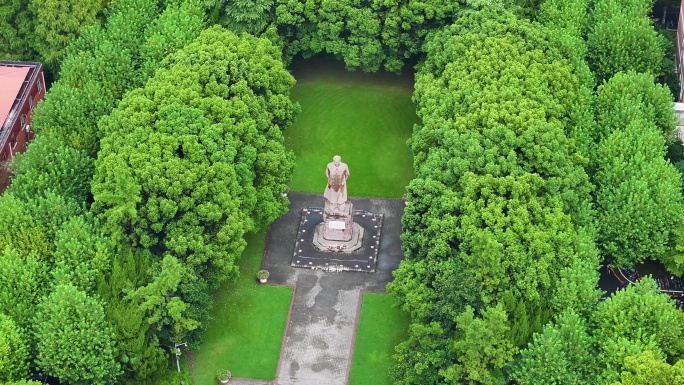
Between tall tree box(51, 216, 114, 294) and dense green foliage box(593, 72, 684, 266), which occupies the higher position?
dense green foliage box(593, 72, 684, 266)

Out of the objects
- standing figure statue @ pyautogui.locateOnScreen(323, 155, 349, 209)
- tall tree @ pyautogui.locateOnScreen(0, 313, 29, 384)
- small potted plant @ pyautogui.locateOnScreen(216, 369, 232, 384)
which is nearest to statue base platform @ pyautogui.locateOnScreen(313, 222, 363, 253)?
standing figure statue @ pyautogui.locateOnScreen(323, 155, 349, 209)

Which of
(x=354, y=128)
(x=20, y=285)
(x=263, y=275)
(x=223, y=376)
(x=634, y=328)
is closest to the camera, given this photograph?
(x=634, y=328)

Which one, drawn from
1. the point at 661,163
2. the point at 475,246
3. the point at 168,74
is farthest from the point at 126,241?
the point at 661,163

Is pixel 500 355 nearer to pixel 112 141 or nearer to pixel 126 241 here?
pixel 126 241

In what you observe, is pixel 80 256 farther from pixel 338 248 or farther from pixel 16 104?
pixel 16 104

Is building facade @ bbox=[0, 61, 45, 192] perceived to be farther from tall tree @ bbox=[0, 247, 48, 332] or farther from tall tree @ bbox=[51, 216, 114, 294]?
tall tree @ bbox=[0, 247, 48, 332]

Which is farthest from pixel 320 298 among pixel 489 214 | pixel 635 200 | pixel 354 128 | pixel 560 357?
pixel 635 200
